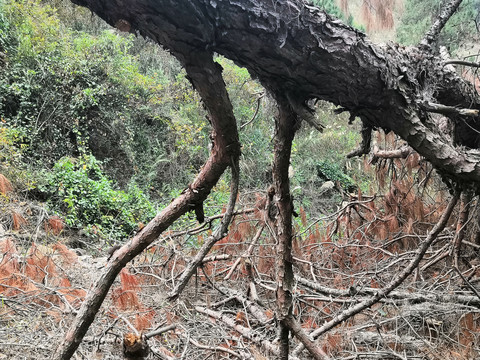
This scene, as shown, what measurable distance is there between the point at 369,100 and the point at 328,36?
20 centimetres

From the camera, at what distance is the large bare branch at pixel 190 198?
0.87 metres

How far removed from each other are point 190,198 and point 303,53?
49 cm

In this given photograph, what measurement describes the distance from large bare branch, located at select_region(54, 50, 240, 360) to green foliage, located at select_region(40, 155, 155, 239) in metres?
3.07

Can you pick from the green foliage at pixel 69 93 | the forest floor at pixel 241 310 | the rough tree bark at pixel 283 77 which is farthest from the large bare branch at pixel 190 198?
the green foliage at pixel 69 93

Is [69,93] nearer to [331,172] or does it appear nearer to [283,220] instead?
[331,172]

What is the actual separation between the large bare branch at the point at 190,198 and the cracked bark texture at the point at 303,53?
0.37 feet

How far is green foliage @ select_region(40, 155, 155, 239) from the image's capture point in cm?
411

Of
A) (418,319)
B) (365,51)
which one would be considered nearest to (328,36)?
(365,51)

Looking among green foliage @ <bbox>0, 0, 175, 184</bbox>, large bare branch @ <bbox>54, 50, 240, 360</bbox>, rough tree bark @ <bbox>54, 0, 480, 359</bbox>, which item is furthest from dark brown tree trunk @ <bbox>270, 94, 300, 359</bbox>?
green foliage @ <bbox>0, 0, 175, 184</bbox>

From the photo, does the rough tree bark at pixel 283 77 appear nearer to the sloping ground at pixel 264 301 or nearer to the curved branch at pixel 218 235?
the curved branch at pixel 218 235

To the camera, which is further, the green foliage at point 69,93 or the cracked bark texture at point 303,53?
the green foliage at point 69,93

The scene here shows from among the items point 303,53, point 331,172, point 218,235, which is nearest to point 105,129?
point 331,172

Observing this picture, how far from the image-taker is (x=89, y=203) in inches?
168

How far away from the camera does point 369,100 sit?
88cm
